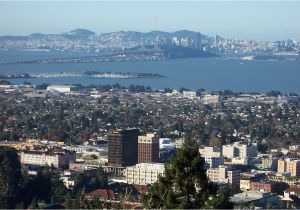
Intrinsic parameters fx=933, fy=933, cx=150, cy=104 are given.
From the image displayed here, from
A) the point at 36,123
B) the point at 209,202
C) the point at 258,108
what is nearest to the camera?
the point at 209,202

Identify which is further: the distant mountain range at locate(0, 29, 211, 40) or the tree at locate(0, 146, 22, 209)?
the distant mountain range at locate(0, 29, 211, 40)

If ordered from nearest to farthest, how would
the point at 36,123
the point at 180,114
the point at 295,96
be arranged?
the point at 36,123
the point at 180,114
the point at 295,96

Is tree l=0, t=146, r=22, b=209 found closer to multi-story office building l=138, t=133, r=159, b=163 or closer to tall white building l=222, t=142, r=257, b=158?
multi-story office building l=138, t=133, r=159, b=163

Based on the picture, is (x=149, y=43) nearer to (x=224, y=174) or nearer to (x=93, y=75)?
(x=93, y=75)

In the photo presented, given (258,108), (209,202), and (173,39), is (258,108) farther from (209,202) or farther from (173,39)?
(173,39)

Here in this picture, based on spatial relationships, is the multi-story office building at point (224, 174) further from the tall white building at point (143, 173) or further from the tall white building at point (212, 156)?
the tall white building at point (143, 173)

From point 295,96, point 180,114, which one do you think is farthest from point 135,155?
point 295,96

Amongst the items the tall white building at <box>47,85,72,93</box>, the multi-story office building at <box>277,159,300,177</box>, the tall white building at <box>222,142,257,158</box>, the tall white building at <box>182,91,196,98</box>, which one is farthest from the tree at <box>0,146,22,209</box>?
the tall white building at <box>47,85,72,93</box>

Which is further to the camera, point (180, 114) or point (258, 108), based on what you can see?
point (258, 108)
